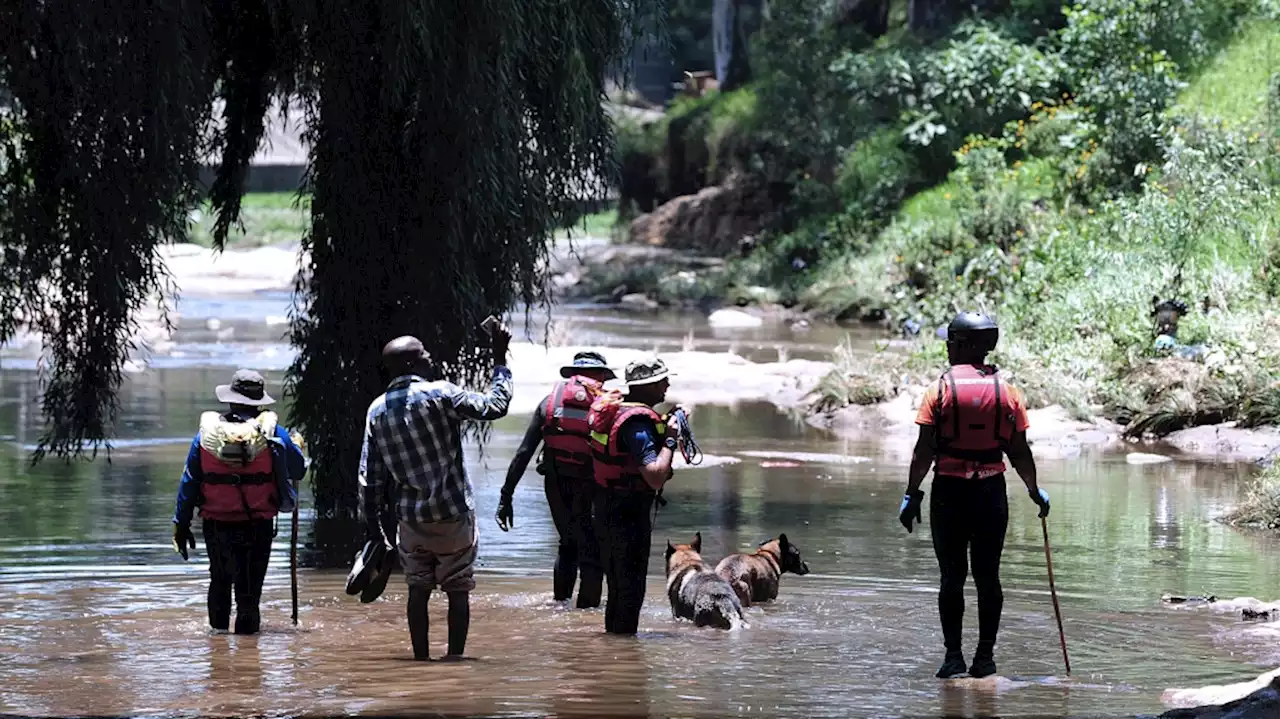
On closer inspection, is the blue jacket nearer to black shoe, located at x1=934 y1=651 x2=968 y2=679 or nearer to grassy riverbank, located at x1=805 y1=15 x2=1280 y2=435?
black shoe, located at x1=934 y1=651 x2=968 y2=679

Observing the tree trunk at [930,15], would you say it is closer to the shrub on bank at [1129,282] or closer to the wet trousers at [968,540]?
the shrub on bank at [1129,282]

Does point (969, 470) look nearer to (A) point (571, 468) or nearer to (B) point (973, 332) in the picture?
(B) point (973, 332)

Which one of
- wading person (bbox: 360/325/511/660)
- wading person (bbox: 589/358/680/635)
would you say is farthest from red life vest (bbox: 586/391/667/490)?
wading person (bbox: 360/325/511/660)

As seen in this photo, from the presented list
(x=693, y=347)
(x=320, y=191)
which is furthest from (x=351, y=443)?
(x=693, y=347)

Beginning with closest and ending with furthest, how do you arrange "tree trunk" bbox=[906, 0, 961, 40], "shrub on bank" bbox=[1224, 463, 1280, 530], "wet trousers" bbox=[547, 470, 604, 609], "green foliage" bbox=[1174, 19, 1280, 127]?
"wet trousers" bbox=[547, 470, 604, 609], "shrub on bank" bbox=[1224, 463, 1280, 530], "green foliage" bbox=[1174, 19, 1280, 127], "tree trunk" bbox=[906, 0, 961, 40]

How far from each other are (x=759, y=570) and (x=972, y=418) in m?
2.75

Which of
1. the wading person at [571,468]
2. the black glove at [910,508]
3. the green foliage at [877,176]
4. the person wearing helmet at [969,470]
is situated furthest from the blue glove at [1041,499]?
the green foliage at [877,176]

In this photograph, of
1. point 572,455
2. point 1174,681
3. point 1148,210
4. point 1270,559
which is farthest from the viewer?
Result: point 1148,210

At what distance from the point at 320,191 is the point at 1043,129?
22872mm

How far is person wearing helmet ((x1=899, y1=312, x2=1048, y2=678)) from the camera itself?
9.26m

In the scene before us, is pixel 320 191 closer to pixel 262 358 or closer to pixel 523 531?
pixel 523 531

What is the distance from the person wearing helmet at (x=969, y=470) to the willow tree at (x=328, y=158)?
465 centimetres

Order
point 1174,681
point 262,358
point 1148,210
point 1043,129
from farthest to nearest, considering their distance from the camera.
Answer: point 1043,129 → point 262,358 → point 1148,210 → point 1174,681

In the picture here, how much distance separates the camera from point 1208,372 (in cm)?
1988
